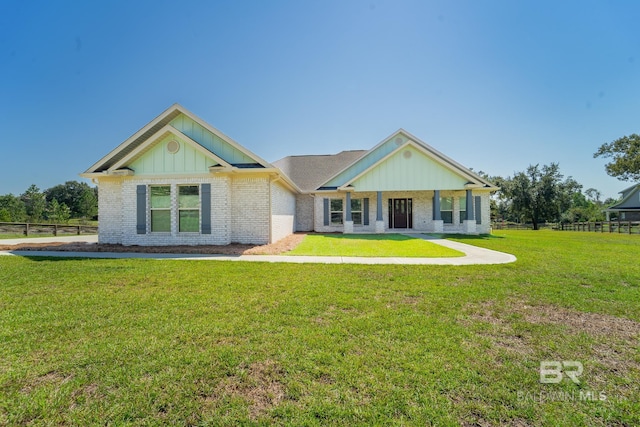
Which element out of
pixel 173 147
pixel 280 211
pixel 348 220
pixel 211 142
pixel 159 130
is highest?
pixel 159 130

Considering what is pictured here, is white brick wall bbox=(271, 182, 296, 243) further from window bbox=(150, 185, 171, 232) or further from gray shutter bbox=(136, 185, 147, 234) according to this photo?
gray shutter bbox=(136, 185, 147, 234)

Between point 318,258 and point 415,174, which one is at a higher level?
point 415,174

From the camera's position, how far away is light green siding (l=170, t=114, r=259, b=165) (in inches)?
464

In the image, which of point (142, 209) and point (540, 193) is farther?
point (540, 193)

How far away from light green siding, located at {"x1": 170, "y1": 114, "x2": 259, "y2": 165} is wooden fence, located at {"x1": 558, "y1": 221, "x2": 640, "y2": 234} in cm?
3028

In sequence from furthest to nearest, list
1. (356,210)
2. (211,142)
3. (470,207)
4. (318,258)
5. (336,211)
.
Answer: (336,211), (356,210), (470,207), (211,142), (318,258)

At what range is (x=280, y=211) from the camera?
14.4m

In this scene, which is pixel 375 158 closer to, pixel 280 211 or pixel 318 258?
pixel 280 211

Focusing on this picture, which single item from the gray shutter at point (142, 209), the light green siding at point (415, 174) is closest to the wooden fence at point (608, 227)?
the light green siding at point (415, 174)

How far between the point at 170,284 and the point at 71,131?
68.2ft

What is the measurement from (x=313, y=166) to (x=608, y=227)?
27.7 metres

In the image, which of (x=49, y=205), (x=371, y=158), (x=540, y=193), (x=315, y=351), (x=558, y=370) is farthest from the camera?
(x=49, y=205)

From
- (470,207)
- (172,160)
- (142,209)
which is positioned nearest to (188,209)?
(142,209)

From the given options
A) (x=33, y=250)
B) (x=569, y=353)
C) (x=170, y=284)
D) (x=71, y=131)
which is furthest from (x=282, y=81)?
(x=71, y=131)
